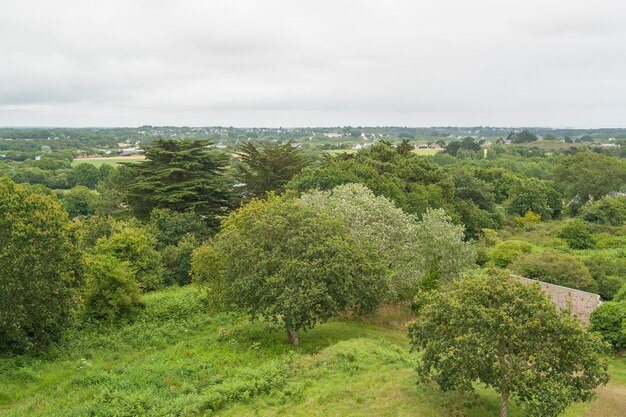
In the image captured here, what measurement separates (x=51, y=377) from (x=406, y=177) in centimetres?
2824

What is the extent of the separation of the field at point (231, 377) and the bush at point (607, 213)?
30091mm

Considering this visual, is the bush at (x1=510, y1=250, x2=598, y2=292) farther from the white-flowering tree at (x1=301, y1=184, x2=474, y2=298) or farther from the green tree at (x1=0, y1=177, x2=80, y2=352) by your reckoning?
the green tree at (x1=0, y1=177, x2=80, y2=352)

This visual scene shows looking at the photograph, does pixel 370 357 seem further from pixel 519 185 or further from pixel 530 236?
pixel 519 185

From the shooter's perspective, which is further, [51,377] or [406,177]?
[406,177]

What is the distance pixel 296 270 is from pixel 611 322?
485 inches

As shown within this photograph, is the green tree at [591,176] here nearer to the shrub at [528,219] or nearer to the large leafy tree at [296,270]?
the shrub at [528,219]

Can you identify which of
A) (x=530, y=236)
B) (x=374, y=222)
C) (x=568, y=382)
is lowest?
(x=530, y=236)

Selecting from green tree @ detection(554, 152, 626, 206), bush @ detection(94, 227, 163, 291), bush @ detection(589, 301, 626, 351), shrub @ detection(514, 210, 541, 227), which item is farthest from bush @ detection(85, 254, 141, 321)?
green tree @ detection(554, 152, 626, 206)

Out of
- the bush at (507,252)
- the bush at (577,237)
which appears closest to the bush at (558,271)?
the bush at (507,252)

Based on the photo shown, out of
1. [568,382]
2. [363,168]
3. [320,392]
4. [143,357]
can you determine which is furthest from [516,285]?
[363,168]

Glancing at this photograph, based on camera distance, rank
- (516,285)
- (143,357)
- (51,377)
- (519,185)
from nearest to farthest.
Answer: (516,285)
(51,377)
(143,357)
(519,185)

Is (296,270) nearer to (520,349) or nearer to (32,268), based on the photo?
(520,349)

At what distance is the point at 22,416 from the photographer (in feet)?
41.6

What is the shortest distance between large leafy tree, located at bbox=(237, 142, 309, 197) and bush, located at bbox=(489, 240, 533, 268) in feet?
57.3
